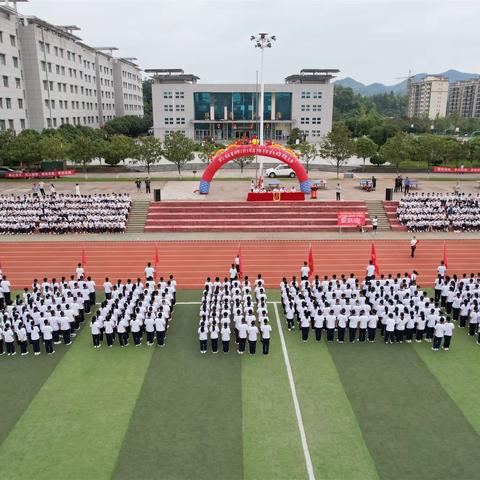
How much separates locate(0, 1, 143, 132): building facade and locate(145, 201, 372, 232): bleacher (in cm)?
3248

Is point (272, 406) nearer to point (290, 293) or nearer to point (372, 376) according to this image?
point (372, 376)

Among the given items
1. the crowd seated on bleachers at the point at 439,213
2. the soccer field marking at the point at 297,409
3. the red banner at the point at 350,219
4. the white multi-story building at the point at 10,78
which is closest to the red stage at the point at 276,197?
the red banner at the point at 350,219

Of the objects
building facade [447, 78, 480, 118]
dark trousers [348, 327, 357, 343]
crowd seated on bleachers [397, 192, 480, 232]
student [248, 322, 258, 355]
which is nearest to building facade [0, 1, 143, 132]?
crowd seated on bleachers [397, 192, 480, 232]

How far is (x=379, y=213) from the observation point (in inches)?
1109

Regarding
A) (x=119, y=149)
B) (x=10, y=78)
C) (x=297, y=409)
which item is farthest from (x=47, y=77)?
(x=297, y=409)

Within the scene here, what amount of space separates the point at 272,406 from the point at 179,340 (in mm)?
4139

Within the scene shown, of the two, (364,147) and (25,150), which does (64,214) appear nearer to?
(25,150)

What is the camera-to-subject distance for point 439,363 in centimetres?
1188

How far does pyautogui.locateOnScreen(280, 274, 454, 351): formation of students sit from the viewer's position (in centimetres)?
1283

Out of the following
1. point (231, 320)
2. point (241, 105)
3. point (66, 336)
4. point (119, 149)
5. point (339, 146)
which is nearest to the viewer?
point (66, 336)

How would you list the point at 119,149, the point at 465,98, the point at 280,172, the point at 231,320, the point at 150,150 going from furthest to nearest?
the point at 465,98, the point at 119,149, the point at 280,172, the point at 150,150, the point at 231,320

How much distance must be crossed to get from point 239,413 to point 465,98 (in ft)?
631

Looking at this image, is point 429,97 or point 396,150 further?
point 429,97

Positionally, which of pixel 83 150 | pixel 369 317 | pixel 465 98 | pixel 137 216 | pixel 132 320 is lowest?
pixel 132 320
